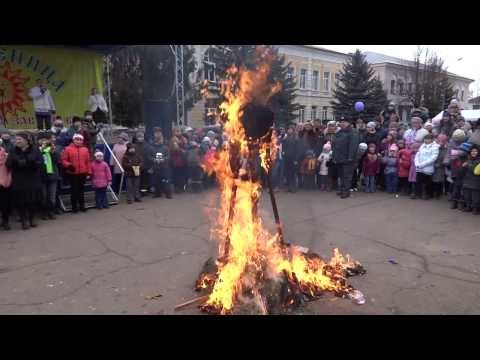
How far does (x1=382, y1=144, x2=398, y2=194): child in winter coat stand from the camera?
1076cm

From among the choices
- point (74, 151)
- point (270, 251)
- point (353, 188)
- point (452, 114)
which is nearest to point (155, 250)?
point (270, 251)

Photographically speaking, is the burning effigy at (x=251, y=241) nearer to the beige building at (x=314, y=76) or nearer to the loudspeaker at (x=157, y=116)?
the loudspeaker at (x=157, y=116)

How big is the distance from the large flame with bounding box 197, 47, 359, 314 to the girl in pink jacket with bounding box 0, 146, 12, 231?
15.8 feet

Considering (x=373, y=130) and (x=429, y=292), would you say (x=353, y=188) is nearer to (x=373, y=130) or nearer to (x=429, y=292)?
(x=373, y=130)

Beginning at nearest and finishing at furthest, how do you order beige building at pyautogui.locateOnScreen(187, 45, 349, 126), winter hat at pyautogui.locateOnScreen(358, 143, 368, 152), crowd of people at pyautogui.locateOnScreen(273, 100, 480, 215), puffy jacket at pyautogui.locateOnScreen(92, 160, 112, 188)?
puffy jacket at pyautogui.locateOnScreen(92, 160, 112, 188)
crowd of people at pyautogui.locateOnScreen(273, 100, 480, 215)
winter hat at pyautogui.locateOnScreen(358, 143, 368, 152)
beige building at pyautogui.locateOnScreen(187, 45, 349, 126)

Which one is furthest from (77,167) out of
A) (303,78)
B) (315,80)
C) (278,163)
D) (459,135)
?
(315,80)

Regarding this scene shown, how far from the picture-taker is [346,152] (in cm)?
1050

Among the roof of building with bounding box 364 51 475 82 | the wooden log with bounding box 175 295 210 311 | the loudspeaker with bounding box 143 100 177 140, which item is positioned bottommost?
the wooden log with bounding box 175 295 210 311

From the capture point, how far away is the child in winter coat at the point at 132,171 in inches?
396

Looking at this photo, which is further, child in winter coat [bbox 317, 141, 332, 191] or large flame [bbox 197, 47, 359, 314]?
child in winter coat [bbox 317, 141, 332, 191]

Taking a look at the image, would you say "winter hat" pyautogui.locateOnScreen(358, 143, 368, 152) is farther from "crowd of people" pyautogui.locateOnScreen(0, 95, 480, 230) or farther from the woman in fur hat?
the woman in fur hat

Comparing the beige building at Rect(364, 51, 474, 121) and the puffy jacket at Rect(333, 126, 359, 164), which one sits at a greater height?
the beige building at Rect(364, 51, 474, 121)

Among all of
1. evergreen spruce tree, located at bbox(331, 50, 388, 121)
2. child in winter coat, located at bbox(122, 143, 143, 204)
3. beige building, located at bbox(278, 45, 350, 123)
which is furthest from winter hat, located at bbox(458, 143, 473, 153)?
beige building, located at bbox(278, 45, 350, 123)

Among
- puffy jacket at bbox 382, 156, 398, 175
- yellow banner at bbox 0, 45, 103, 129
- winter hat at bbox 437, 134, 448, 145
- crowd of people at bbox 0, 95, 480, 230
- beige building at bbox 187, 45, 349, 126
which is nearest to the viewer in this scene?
crowd of people at bbox 0, 95, 480, 230
